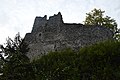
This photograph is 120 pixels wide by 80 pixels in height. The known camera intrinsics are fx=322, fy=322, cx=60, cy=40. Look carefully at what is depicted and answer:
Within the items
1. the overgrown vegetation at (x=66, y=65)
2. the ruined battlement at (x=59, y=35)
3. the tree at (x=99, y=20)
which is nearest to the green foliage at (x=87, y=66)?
the overgrown vegetation at (x=66, y=65)

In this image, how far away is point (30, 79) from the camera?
606 inches

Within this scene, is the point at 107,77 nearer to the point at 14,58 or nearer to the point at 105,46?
the point at 105,46

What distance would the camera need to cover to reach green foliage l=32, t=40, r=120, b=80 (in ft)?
46.5

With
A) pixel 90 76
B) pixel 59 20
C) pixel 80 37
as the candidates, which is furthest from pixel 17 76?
A: pixel 59 20

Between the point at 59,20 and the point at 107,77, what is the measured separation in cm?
1414

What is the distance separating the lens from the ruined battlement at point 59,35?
82.5 ft

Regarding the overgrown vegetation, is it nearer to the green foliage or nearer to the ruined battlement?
the green foliage

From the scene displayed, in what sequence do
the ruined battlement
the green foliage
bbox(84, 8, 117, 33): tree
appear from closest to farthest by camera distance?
the green foliage, the ruined battlement, bbox(84, 8, 117, 33): tree

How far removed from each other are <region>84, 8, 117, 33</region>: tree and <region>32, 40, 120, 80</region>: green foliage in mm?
20703

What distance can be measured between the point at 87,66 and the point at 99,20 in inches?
→ 881

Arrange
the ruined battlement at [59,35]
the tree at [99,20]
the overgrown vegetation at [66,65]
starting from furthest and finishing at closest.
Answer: the tree at [99,20] → the ruined battlement at [59,35] → the overgrown vegetation at [66,65]

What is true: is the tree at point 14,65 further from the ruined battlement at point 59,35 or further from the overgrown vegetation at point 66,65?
the ruined battlement at point 59,35

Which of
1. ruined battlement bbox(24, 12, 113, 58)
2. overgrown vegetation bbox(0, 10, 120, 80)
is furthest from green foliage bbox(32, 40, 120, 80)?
ruined battlement bbox(24, 12, 113, 58)

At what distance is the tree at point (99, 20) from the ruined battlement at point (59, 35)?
9.38m
